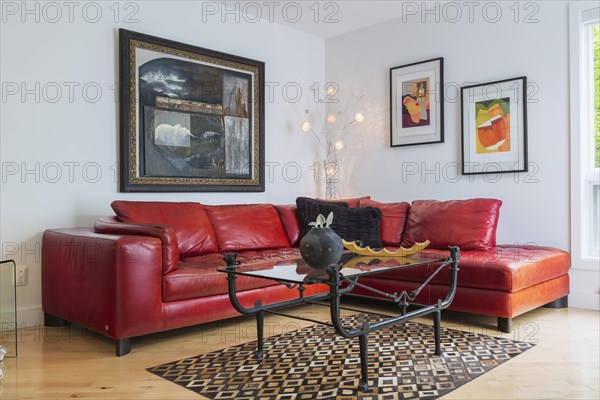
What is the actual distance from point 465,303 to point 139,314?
1.94 metres

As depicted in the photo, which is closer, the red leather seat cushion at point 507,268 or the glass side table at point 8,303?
the glass side table at point 8,303

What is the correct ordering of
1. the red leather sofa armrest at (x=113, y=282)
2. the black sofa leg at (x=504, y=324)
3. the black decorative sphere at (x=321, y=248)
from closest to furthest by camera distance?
the black decorative sphere at (x=321, y=248), the red leather sofa armrest at (x=113, y=282), the black sofa leg at (x=504, y=324)

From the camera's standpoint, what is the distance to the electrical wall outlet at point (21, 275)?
3.35m

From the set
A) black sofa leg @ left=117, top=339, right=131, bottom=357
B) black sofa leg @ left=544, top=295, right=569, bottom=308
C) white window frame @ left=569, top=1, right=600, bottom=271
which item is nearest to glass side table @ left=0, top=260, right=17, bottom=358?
black sofa leg @ left=117, top=339, right=131, bottom=357

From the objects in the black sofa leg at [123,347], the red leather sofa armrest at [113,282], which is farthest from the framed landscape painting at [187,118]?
the black sofa leg at [123,347]

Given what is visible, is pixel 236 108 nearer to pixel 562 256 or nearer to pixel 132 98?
pixel 132 98

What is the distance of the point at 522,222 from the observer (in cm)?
404

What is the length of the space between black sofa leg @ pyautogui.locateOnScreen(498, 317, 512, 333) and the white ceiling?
2747 mm

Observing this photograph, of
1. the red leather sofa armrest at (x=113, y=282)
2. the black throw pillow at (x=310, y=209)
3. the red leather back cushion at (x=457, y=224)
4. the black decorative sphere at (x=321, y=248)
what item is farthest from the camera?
the black throw pillow at (x=310, y=209)

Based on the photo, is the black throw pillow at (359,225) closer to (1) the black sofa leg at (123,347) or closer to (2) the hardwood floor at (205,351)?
(2) the hardwood floor at (205,351)

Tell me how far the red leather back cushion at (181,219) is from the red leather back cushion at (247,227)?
0.10 metres

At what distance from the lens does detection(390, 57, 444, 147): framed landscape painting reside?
4.50m

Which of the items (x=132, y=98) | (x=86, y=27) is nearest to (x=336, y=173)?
(x=132, y=98)

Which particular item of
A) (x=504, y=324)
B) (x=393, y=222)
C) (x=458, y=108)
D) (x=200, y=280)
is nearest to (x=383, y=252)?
(x=504, y=324)
